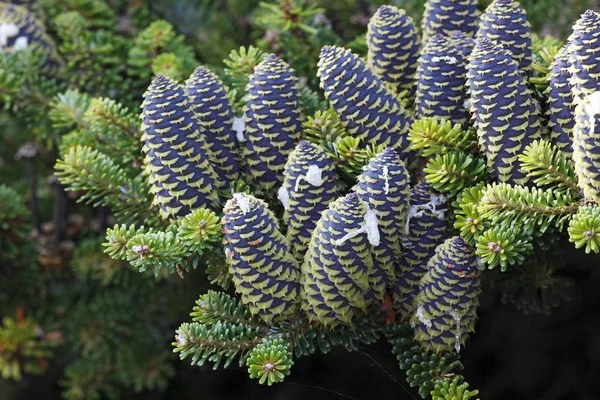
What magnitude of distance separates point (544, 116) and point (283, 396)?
0.53m

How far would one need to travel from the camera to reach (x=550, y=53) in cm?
68

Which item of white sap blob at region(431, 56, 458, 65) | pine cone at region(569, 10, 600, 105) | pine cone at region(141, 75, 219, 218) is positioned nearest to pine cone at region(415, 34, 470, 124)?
white sap blob at region(431, 56, 458, 65)

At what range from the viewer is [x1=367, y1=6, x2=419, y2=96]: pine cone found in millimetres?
707

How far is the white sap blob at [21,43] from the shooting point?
2.81 feet

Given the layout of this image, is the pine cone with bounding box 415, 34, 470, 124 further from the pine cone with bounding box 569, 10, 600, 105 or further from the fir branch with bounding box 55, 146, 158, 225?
the fir branch with bounding box 55, 146, 158, 225

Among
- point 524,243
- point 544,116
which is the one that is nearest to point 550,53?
point 544,116

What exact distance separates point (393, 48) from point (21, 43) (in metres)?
0.45

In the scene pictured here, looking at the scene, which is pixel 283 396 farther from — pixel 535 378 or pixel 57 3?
pixel 57 3

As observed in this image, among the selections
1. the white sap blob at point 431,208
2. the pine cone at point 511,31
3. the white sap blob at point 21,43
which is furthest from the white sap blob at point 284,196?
the white sap blob at point 21,43

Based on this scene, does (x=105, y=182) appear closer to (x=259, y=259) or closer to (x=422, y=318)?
(x=259, y=259)

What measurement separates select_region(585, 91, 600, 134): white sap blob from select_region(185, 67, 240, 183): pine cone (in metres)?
0.31

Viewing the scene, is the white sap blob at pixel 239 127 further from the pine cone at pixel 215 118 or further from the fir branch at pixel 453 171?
the fir branch at pixel 453 171

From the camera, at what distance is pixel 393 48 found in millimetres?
709

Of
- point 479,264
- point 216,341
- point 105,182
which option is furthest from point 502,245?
point 105,182
